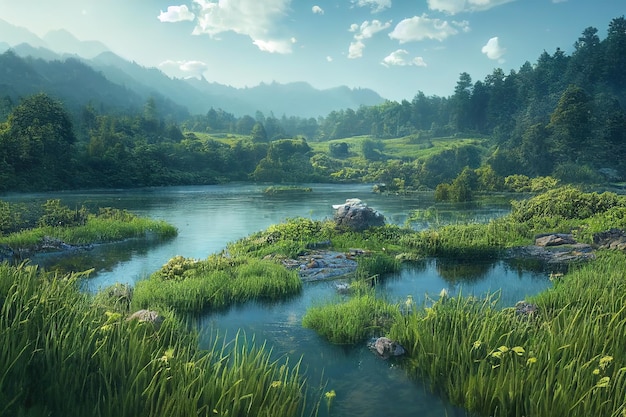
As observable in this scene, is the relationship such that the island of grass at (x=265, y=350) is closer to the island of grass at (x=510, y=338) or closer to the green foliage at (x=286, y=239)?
the island of grass at (x=510, y=338)

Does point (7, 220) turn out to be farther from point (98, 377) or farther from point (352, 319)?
point (98, 377)

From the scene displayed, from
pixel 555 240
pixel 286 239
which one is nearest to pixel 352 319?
pixel 286 239

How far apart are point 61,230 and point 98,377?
21.3 metres

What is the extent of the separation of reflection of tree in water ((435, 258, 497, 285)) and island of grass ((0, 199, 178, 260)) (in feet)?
56.3

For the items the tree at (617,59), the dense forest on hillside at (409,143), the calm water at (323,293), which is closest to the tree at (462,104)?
the dense forest on hillside at (409,143)

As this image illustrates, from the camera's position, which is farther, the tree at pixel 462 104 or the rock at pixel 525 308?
the tree at pixel 462 104

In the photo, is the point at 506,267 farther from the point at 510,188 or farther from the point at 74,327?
the point at 510,188

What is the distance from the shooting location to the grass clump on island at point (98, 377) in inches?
229

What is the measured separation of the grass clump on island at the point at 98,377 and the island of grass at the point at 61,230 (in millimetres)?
16435

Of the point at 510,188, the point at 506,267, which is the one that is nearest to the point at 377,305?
the point at 506,267

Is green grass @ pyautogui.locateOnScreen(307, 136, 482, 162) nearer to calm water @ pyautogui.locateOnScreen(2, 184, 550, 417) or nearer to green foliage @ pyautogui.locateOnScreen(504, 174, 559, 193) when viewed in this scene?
green foliage @ pyautogui.locateOnScreen(504, 174, 559, 193)

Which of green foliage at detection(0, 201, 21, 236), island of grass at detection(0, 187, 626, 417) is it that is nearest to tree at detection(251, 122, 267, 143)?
green foliage at detection(0, 201, 21, 236)

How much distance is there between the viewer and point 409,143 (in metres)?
135

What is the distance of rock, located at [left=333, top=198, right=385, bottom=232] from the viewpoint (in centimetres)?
2580
